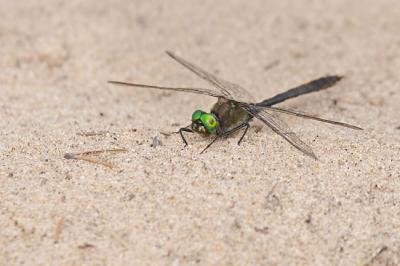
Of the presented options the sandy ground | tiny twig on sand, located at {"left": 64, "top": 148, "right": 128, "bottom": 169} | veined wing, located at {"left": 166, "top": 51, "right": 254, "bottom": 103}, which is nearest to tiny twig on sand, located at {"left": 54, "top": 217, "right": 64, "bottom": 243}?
the sandy ground

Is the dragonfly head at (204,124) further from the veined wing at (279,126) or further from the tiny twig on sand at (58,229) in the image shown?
the tiny twig on sand at (58,229)

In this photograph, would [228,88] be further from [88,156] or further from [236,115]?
[88,156]

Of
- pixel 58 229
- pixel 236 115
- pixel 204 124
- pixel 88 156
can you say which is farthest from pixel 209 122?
pixel 58 229

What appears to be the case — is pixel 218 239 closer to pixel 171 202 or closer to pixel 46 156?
pixel 171 202

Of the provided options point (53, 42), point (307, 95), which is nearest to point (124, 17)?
point (53, 42)

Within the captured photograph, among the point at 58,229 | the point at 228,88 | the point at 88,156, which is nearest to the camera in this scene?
the point at 58,229

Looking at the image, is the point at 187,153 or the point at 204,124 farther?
the point at 204,124

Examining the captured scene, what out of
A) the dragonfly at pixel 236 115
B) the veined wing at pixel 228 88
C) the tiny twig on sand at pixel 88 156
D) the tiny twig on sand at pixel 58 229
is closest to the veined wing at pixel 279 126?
the dragonfly at pixel 236 115

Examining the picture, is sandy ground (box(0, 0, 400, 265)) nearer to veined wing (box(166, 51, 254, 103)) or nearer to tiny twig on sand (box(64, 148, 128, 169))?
tiny twig on sand (box(64, 148, 128, 169))
